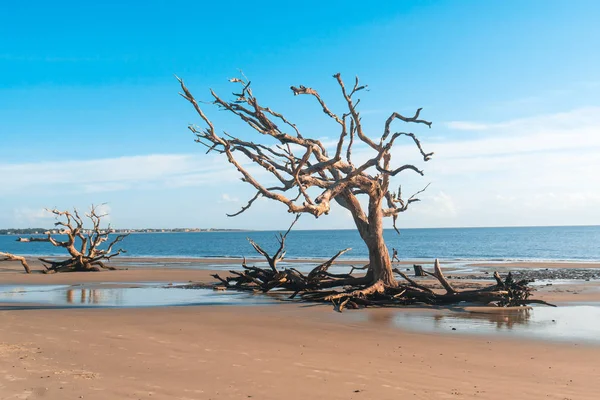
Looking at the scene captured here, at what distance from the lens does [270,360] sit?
26.0ft

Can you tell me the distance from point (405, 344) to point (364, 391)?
3109 millimetres

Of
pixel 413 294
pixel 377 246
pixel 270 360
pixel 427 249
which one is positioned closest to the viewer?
pixel 270 360

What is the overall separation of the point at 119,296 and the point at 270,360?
10678mm

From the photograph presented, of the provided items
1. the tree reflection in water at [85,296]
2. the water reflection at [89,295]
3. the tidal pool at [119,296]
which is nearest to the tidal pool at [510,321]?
the tidal pool at [119,296]

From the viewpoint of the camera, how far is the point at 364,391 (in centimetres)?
635

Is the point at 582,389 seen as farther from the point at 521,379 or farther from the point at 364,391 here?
the point at 364,391

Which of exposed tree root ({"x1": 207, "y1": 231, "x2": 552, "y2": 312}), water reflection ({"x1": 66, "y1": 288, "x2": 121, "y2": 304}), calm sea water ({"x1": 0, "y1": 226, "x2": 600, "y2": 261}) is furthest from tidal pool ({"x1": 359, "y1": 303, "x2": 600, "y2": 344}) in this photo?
calm sea water ({"x1": 0, "y1": 226, "x2": 600, "y2": 261})

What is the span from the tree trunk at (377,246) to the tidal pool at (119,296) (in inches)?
118

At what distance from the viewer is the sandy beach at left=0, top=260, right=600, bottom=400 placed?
638 centimetres

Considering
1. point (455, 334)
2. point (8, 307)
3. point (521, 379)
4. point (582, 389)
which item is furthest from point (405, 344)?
point (8, 307)

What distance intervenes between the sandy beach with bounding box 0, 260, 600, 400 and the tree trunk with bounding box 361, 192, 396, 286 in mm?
3301

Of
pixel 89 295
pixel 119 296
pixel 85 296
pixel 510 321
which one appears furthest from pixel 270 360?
pixel 89 295

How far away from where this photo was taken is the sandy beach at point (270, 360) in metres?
6.38

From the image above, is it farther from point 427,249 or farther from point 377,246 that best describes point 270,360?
point 427,249
